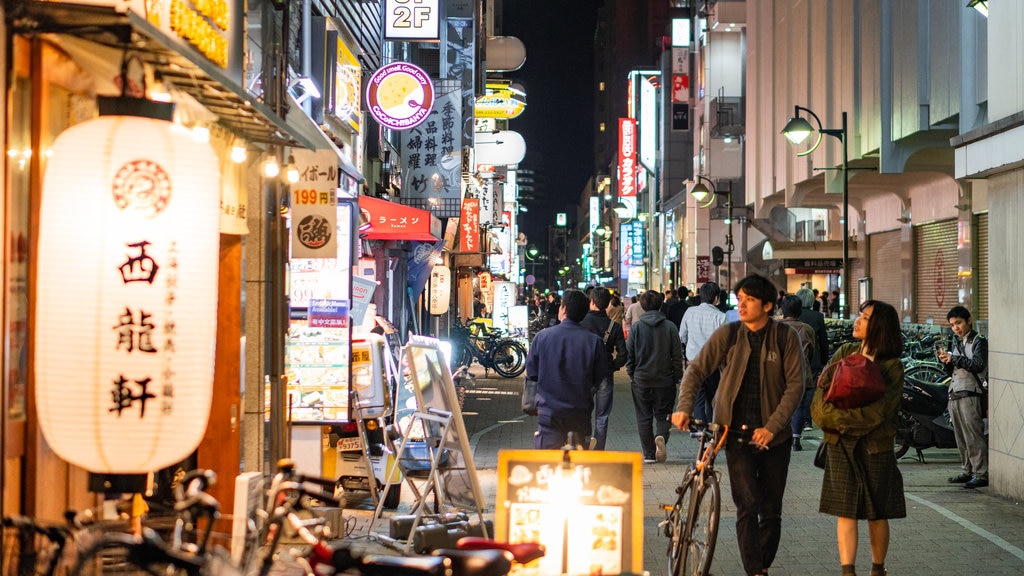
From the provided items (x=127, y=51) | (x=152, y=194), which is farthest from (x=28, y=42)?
(x=152, y=194)

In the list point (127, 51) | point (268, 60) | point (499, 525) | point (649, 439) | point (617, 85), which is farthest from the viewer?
point (617, 85)

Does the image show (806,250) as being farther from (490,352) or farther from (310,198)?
(310,198)

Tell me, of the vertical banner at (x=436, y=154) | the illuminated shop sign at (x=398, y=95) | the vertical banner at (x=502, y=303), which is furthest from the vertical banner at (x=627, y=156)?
the illuminated shop sign at (x=398, y=95)

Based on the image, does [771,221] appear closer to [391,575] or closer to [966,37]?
[966,37]

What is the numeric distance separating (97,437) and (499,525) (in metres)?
2.51

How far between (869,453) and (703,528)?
A: 123 centimetres

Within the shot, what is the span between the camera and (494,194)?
50.5 meters

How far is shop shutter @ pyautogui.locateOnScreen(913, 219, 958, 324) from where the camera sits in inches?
1044

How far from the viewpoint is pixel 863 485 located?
7.53m

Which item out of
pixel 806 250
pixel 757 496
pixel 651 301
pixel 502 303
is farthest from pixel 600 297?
pixel 502 303

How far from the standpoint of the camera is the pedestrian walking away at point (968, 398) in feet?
38.8

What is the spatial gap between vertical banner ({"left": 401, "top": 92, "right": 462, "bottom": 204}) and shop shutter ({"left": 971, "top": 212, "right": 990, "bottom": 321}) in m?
10.9

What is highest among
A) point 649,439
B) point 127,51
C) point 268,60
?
point 268,60

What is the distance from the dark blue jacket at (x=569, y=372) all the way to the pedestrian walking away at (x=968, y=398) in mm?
4350
